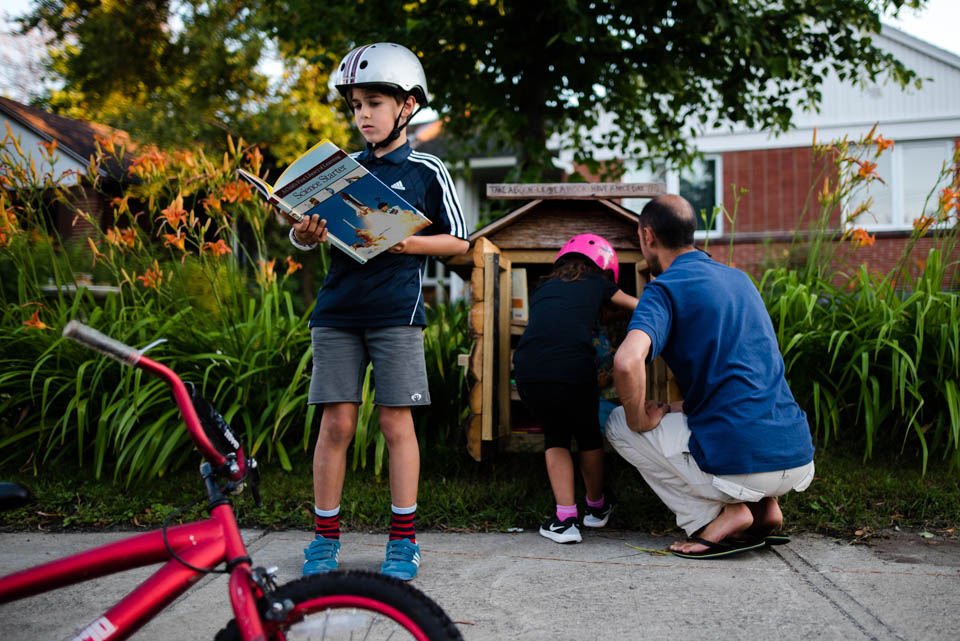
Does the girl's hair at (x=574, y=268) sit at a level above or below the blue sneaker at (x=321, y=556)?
above

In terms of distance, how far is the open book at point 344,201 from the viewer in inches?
87.3

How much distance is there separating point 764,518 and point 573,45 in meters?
4.06

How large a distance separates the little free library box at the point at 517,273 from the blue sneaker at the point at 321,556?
92 centimetres

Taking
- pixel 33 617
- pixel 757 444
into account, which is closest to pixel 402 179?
pixel 757 444

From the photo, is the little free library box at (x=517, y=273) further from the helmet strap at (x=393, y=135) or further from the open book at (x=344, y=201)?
the open book at (x=344, y=201)

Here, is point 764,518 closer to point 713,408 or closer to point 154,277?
point 713,408

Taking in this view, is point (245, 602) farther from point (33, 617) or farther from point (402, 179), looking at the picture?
point (402, 179)

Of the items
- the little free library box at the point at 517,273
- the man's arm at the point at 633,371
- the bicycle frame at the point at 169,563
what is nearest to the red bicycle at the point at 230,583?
the bicycle frame at the point at 169,563

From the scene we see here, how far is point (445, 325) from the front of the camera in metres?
4.47

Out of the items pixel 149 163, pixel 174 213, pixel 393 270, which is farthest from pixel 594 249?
pixel 149 163

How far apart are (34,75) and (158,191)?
66.6 ft

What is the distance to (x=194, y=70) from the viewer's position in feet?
48.0

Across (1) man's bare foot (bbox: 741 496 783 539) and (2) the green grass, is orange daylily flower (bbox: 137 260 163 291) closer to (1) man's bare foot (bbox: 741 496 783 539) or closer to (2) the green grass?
(2) the green grass

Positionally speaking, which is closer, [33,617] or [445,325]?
[33,617]
